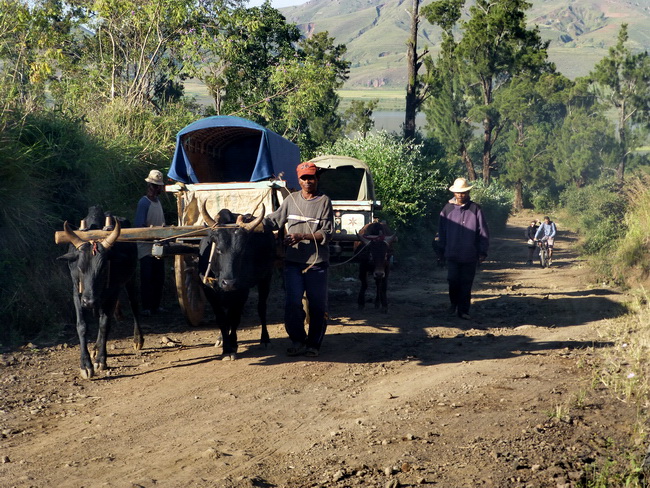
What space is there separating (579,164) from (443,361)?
4902cm

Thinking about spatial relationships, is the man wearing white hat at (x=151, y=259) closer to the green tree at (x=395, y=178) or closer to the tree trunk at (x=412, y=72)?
the green tree at (x=395, y=178)

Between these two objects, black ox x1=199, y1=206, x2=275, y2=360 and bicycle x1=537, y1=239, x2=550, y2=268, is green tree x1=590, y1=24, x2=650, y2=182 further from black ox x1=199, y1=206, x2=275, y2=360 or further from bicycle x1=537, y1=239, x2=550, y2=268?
black ox x1=199, y1=206, x2=275, y2=360

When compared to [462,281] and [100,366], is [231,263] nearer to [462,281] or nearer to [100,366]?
[100,366]

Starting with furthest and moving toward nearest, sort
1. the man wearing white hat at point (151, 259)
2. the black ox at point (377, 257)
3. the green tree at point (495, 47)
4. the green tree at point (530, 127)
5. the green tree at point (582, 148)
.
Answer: the green tree at point (582, 148) → the green tree at point (530, 127) → the green tree at point (495, 47) → the black ox at point (377, 257) → the man wearing white hat at point (151, 259)

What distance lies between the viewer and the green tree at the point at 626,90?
55688 mm

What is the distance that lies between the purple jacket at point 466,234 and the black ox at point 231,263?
3.29 metres

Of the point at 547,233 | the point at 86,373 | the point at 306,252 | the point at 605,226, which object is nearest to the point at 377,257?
the point at 306,252

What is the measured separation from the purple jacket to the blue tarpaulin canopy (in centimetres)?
263

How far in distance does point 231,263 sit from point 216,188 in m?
2.81

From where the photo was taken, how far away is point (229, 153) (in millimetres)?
13086

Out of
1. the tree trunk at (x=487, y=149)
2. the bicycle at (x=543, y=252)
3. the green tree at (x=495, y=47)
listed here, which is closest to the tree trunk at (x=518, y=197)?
the tree trunk at (x=487, y=149)

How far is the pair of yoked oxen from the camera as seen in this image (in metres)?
7.54

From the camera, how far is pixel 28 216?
10.1 m

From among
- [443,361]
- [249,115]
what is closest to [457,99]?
[249,115]
